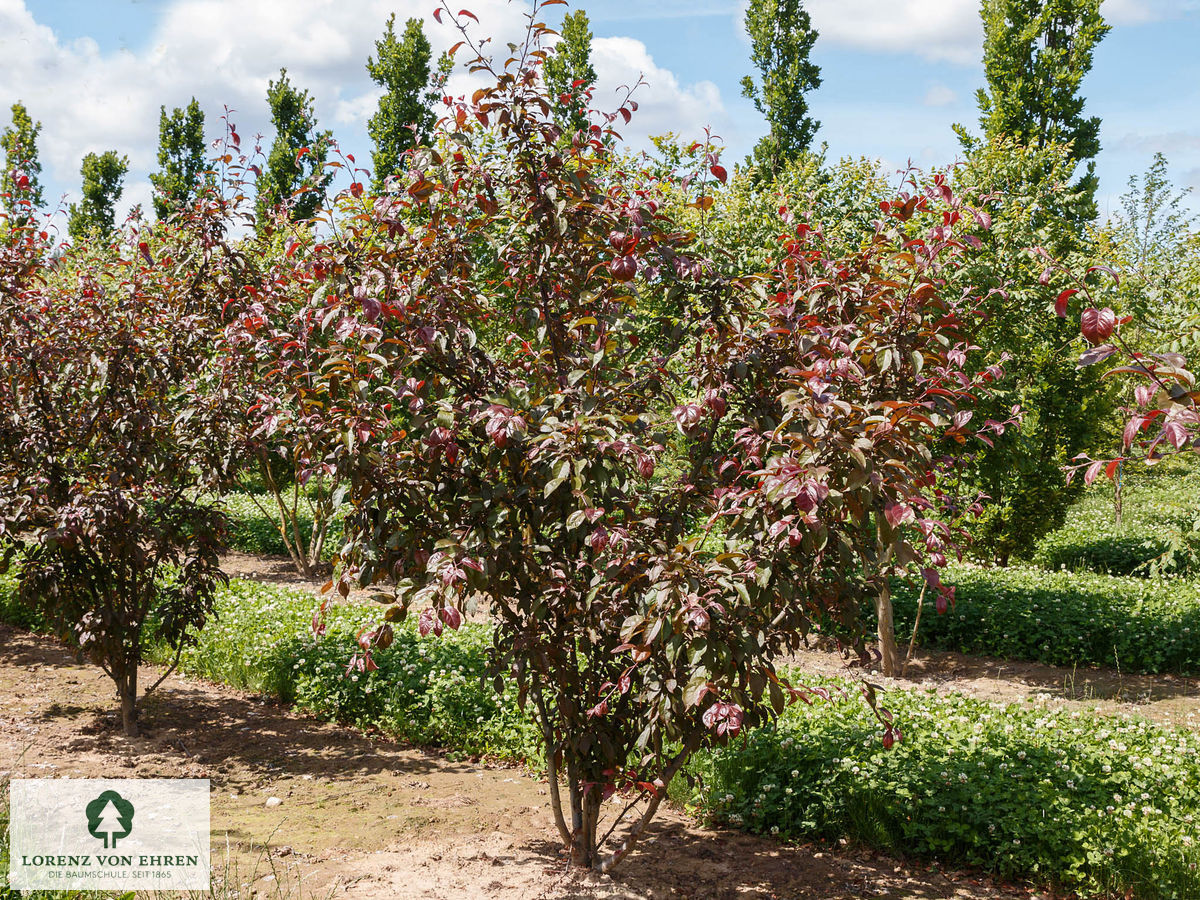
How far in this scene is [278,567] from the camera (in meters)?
11.2

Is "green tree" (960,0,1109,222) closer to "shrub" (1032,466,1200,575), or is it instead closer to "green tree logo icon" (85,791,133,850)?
"shrub" (1032,466,1200,575)

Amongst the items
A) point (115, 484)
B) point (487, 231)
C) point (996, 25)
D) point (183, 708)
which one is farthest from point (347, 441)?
point (996, 25)

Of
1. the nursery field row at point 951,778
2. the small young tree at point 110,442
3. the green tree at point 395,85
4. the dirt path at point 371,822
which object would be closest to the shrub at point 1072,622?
the nursery field row at point 951,778

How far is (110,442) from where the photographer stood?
16.6 feet

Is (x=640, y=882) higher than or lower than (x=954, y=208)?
lower

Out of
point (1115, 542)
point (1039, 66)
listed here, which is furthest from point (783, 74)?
point (1115, 542)

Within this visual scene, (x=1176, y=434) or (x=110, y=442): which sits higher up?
(x=110, y=442)

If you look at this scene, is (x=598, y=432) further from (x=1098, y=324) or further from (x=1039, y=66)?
(x=1039, y=66)

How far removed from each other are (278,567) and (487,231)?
8746mm

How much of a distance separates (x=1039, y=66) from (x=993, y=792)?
18.9 m

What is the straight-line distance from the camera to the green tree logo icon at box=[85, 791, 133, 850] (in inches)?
148

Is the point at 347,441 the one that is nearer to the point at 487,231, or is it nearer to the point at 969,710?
the point at 487,231

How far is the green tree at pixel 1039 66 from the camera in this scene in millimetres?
18203

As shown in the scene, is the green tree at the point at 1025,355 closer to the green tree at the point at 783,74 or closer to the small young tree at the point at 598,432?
the small young tree at the point at 598,432
